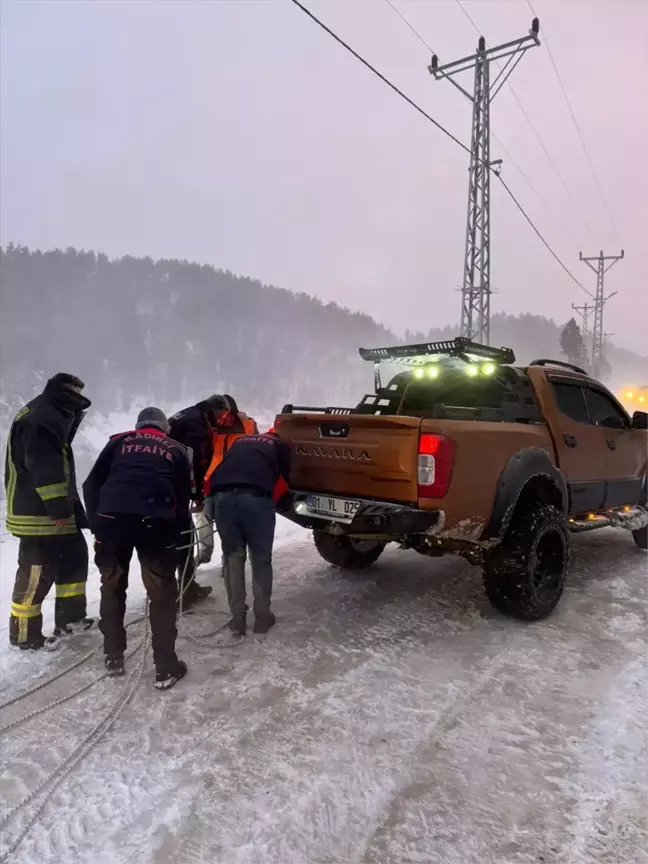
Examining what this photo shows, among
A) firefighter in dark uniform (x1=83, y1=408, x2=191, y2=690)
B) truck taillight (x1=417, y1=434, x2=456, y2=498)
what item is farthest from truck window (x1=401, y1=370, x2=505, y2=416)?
firefighter in dark uniform (x1=83, y1=408, x2=191, y2=690)

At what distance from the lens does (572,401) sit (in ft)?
18.2

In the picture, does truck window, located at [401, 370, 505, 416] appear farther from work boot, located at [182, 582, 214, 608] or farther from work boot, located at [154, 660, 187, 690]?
work boot, located at [154, 660, 187, 690]

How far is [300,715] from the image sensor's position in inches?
126

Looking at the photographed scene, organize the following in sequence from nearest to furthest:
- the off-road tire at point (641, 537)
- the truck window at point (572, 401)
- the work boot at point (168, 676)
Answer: the work boot at point (168, 676)
the truck window at point (572, 401)
the off-road tire at point (641, 537)

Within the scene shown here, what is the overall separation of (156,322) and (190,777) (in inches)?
2754

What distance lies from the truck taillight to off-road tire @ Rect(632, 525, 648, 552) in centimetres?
395

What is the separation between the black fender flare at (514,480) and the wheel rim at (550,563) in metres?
0.43

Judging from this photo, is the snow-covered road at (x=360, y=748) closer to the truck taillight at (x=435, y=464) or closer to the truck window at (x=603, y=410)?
the truck taillight at (x=435, y=464)

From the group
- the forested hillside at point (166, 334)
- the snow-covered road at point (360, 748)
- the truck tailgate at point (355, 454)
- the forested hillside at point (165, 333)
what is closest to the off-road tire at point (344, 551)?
the snow-covered road at point (360, 748)

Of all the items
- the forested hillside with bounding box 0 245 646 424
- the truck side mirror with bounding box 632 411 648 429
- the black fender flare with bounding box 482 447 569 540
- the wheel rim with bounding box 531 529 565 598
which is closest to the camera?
the black fender flare with bounding box 482 447 569 540

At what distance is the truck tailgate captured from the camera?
3.96 m

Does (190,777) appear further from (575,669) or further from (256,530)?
(575,669)

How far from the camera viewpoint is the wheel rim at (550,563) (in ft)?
15.0

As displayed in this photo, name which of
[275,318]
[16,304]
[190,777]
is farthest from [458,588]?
[275,318]
